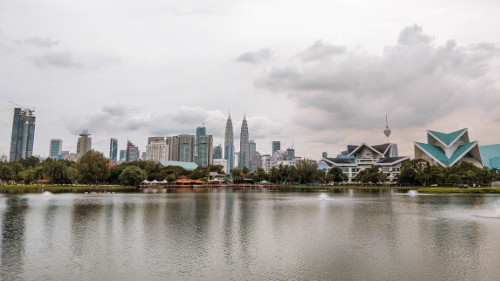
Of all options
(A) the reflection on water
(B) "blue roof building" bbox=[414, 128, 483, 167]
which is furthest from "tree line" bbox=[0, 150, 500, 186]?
(A) the reflection on water

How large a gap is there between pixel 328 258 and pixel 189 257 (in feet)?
17.1

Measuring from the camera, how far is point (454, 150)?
341 ft

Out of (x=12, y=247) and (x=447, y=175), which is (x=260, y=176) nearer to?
(x=447, y=175)

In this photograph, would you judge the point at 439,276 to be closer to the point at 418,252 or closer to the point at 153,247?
the point at 418,252

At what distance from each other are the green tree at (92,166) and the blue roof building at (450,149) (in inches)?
3379

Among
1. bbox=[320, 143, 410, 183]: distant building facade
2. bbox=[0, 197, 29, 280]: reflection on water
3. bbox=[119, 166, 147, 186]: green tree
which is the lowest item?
bbox=[0, 197, 29, 280]: reflection on water

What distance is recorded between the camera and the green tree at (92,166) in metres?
76.8

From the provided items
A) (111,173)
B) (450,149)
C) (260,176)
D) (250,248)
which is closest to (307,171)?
(260,176)

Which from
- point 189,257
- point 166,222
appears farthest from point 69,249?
point 166,222

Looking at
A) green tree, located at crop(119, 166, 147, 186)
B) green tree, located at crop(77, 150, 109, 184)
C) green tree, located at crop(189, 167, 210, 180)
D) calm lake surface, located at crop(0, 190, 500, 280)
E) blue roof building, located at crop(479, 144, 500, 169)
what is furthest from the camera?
green tree, located at crop(189, 167, 210, 180)

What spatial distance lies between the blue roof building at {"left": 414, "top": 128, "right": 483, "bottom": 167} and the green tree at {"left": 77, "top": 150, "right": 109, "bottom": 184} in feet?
282

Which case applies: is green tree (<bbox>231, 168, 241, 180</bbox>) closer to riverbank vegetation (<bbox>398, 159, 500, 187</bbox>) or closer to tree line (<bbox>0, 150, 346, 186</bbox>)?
tree line (<bbox>0, 150, 346, 186</bbox>)

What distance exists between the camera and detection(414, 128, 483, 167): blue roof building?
9919cm

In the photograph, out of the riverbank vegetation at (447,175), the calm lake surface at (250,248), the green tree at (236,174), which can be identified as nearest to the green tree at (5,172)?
the green tree at (236,174)
